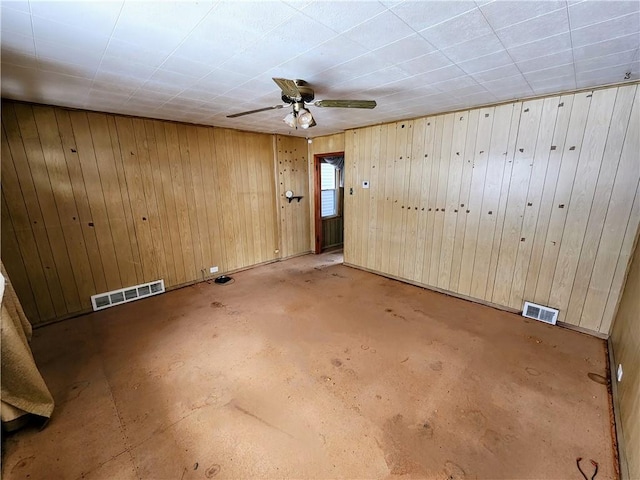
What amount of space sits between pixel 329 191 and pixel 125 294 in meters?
4.24

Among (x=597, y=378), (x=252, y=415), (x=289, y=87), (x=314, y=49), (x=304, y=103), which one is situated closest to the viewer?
(x=314, y=49)

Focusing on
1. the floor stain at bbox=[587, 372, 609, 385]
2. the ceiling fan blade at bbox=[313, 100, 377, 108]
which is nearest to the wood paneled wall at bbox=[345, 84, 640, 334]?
the floor stain at bbox=[587, 372, 609, 385]

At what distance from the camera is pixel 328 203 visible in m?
6.20

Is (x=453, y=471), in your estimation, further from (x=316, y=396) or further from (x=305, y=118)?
(x=305, y=118)

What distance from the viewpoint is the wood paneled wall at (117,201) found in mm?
2865

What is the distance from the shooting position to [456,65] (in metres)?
2.05

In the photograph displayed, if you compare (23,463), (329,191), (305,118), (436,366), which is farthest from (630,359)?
(329,191)

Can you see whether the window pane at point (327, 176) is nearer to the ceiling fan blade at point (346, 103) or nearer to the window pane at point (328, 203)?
the window pane at point (328, 203)

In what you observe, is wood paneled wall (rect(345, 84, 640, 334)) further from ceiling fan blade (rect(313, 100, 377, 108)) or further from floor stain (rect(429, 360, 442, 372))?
ceiling fan blade (rect(313, 100, 377, 108))

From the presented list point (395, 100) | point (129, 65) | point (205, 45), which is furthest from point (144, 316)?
point (395, 100)

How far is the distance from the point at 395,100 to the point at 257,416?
3175 millimetres

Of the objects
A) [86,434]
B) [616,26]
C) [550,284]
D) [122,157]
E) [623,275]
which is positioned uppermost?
[616,26]

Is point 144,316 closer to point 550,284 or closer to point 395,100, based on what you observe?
point 395,100

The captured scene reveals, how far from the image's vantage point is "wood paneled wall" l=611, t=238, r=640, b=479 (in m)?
1.42
